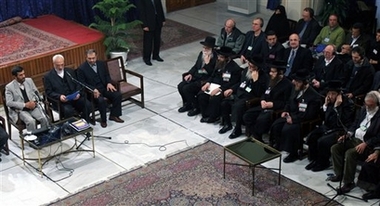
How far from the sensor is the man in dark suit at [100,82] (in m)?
8.58

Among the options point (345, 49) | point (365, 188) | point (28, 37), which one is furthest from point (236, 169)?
point (28, 37)

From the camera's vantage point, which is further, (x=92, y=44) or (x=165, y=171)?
(x=92, y=44)

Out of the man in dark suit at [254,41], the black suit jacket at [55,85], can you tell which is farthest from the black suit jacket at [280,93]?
the black suit jacket at [55,85]

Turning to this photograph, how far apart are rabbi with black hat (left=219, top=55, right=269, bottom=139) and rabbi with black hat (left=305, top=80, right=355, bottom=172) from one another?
1058mm

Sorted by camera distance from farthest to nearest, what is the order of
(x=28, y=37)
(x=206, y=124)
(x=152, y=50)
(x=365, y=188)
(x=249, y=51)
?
(x=152, y=50), (x=28, y=37), (x=249, y=51), (x=206, y=124), (x=365, y=188)

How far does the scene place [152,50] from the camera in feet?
37.5

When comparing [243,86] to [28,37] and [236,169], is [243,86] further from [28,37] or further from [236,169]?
[28,37]

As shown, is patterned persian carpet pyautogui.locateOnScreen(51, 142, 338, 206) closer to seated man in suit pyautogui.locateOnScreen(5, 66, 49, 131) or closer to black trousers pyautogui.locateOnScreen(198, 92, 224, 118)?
black trousers pyautogui.locateOnScreen(198, 92, 224, 118)

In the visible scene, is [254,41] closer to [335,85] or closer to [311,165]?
[335,85]

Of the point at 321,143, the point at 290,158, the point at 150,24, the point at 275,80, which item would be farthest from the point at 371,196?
the point at 150,24

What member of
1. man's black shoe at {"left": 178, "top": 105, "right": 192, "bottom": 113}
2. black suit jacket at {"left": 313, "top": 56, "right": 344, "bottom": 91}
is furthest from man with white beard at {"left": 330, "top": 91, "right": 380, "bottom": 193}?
man's black shoe at {"left": 178, "top": 105, "right": 192, "bottom": 113}

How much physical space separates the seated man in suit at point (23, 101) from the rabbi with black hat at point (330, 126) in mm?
3391

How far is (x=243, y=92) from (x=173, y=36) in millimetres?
4566

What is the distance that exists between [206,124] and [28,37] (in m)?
3.89
